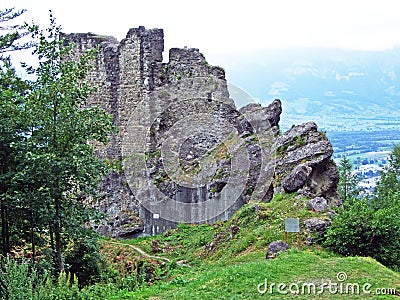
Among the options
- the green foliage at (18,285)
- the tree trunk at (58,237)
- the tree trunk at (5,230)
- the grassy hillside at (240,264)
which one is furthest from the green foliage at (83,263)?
the green foliage at (18,285)

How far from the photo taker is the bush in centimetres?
1390

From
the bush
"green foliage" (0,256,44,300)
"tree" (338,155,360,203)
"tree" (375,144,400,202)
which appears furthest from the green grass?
"tree" (338,155,360,203)

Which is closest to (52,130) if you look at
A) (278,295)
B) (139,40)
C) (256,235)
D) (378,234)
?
(256,235)

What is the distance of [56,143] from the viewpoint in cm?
1484

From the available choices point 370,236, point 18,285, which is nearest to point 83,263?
point 18,285

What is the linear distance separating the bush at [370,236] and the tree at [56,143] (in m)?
6.34

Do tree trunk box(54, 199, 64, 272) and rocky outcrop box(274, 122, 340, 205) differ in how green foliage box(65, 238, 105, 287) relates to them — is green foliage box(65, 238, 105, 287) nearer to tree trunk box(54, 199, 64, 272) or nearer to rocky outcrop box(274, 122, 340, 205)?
tree trunk box(54, 199, 64, 272)

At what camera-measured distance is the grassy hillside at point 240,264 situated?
437 inches

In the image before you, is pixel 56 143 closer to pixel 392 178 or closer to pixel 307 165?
pixel 307 165

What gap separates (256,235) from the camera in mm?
16375

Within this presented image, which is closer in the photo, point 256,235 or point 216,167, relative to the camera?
point 256,235

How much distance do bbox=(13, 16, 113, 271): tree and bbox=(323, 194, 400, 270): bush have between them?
250 inches

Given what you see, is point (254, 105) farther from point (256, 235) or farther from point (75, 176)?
point (75, 176)

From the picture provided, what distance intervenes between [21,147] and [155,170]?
10033mm
